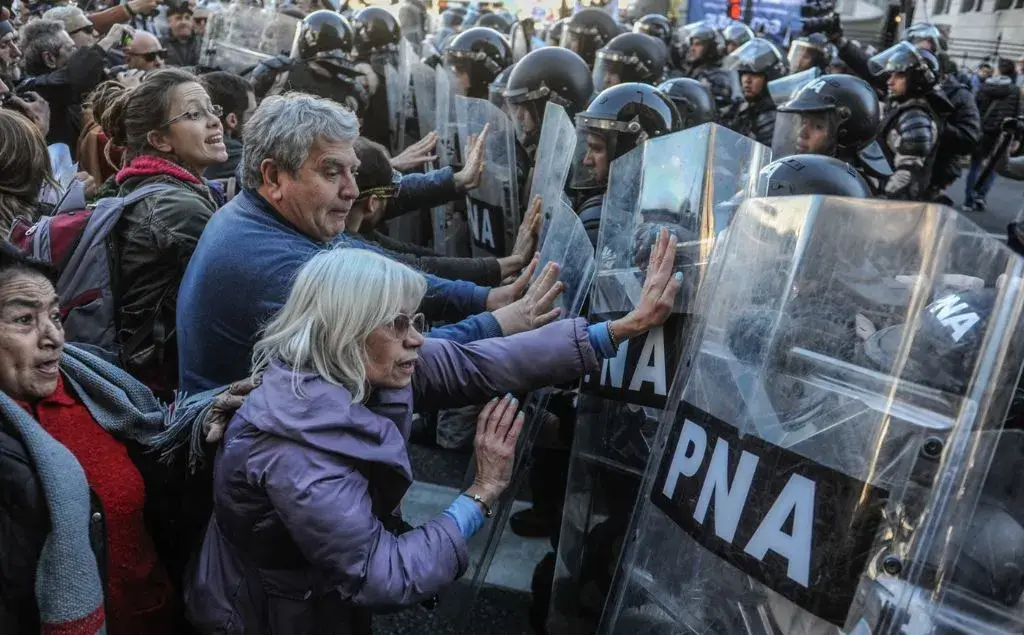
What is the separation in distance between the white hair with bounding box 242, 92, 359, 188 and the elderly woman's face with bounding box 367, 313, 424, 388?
667 mm

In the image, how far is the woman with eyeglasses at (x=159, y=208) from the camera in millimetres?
2385

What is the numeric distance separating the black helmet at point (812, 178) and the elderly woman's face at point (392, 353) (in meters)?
1.40

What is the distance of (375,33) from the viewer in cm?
684

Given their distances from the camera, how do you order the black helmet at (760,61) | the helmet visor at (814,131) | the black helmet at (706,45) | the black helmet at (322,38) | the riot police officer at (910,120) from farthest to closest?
the black helmet at (706,45) → the black helmet at (760,61) → the black helmet at (322,38) → the riot police officer at (910,120) → the helmet visor at (814,131)

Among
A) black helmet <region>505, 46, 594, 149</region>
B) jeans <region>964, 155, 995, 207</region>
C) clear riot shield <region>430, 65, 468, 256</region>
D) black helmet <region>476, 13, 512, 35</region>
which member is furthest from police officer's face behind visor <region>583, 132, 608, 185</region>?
jeans <region>964, 155, 995, 207</region>

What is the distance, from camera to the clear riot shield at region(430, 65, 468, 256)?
14.5ft

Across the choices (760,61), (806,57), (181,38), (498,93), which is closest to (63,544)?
(498,93)

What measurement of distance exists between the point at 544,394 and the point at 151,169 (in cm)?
141

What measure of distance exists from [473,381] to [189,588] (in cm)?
80

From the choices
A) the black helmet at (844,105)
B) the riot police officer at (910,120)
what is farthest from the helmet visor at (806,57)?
the black helmet at (844,105)

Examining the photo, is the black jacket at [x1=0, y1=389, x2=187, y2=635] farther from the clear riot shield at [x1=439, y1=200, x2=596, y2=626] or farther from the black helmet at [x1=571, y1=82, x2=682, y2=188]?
the black helmet at [x1=571, y1=82, x2=682, y2=188]

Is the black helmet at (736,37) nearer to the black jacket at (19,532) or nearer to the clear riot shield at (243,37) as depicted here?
the clear riot shield at (243,37)

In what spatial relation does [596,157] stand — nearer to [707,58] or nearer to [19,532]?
[19,532]

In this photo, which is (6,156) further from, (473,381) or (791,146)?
(791,146)
